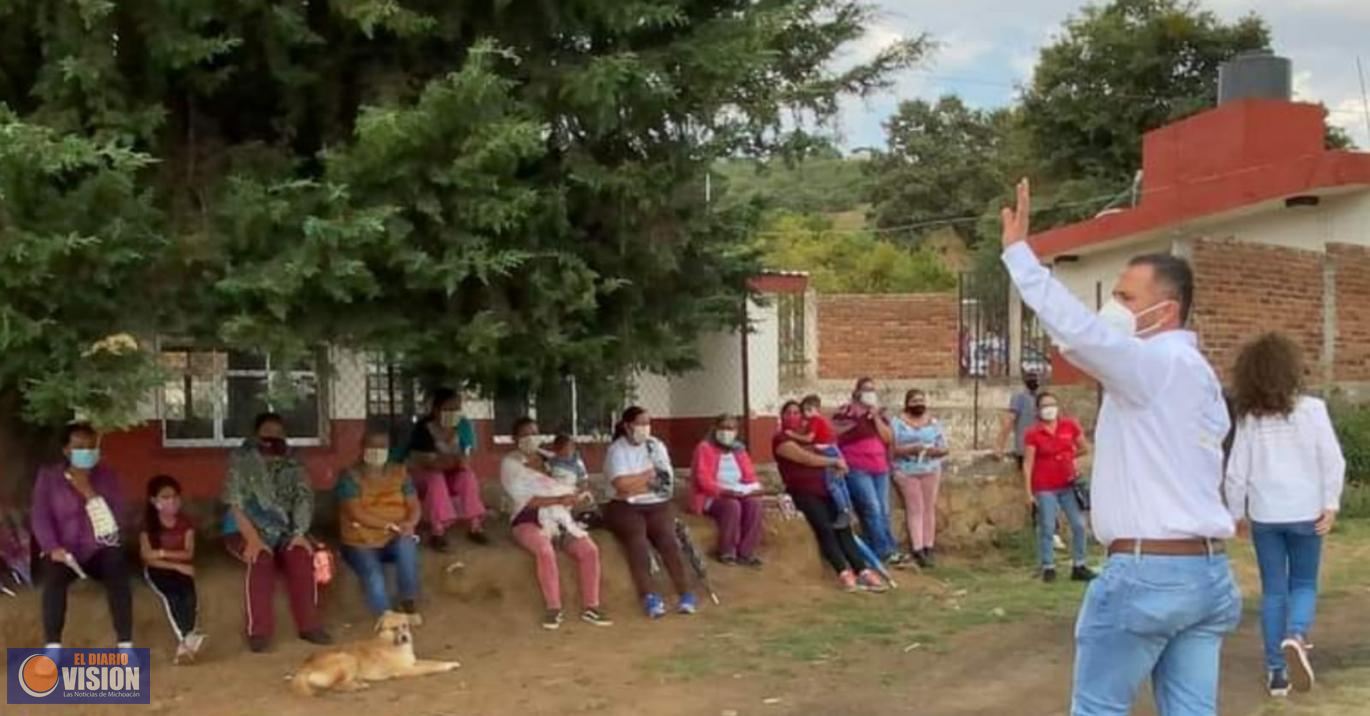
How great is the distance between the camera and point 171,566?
911 centimetres

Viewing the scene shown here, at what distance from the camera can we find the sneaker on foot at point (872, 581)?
12.0 m

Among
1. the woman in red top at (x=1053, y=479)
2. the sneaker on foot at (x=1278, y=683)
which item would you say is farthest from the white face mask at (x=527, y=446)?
the sneaker on foot at (x=1278, y=683)

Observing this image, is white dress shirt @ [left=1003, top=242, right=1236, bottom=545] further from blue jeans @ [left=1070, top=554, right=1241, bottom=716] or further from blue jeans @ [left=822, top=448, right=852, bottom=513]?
blue jeans @ [left=822, top=448, right=852, bottom=513]

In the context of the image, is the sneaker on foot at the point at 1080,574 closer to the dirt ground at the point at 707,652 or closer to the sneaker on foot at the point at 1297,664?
the dirt ground at the point at 707,652

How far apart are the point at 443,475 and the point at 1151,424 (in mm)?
7426

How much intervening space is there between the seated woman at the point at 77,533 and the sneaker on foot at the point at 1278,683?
20.9 ft

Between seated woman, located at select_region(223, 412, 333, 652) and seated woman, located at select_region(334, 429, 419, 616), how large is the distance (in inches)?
12.6

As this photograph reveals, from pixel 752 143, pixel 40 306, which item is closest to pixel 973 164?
pixel 752 143

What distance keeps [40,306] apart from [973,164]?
43.7m

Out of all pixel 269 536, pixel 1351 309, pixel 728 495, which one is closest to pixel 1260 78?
pixel 1351 309

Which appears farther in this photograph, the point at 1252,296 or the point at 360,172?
the point at 1252,296

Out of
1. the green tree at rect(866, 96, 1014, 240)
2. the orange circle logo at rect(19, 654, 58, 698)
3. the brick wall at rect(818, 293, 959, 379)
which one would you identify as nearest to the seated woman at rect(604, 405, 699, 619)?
the orange circle logo at rect(19, 654, 58, 698)

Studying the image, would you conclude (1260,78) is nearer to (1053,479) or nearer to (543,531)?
(1053,479)

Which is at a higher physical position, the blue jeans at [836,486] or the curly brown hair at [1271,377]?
the curly brown hair at [1271,377]
